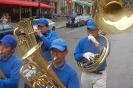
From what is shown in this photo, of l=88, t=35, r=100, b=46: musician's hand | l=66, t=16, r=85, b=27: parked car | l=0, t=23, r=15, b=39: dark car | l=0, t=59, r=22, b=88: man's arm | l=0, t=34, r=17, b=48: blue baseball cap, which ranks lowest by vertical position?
l=66, t=16, r=85, b=27: parked car

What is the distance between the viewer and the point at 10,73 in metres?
3.03

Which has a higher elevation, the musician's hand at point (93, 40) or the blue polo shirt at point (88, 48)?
the musician's hand at point (93, 40)

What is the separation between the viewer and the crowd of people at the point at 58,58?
258 centimetres

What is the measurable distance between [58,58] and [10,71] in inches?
29.3

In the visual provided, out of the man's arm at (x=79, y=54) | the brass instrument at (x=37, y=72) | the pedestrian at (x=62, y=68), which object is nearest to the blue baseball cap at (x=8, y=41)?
the brass instrument at (x=37, y=72)

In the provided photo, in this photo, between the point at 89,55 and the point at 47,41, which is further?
the point at 47,41

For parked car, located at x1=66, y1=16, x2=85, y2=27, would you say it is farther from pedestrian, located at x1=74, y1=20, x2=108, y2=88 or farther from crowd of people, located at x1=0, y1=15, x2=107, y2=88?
pedestrian, located at x1=74, y1=20, x2=108, y2=88

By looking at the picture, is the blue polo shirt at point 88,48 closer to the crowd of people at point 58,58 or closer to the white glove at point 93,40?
the crowd of people at point 58,58

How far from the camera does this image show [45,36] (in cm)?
420

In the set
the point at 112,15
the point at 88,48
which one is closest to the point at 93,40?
the point at 88,48

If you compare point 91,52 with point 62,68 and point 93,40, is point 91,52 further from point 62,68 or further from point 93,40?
point 62,68

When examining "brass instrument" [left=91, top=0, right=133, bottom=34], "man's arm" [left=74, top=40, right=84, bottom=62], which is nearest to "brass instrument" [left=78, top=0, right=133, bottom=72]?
"brass instrument" [left=91, top=0, right=133, bottom=34]

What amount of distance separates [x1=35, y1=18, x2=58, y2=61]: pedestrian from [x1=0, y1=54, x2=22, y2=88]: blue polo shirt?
98 centimetres

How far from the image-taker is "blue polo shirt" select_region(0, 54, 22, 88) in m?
2.95
